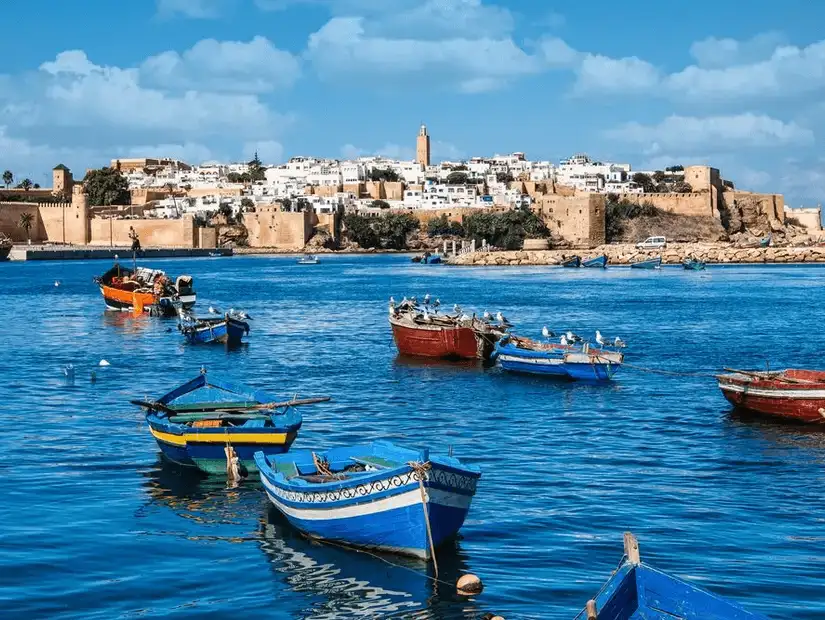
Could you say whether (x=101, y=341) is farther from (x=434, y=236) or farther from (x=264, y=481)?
(x=434, y=236)

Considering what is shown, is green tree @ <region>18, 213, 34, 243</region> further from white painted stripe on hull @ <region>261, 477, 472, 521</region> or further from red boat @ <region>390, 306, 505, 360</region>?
white painted stripe on hull @ <region>261, 477, 472, 521</region>

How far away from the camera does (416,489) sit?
8977mm

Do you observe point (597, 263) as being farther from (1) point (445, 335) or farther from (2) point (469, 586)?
(2) point (469, 586)

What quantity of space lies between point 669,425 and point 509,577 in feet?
24.9

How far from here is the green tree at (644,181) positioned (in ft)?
387

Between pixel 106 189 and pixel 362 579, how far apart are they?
10585cm

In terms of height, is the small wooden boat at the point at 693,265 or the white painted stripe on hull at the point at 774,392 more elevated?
the small wooden boat at the point at 693,265

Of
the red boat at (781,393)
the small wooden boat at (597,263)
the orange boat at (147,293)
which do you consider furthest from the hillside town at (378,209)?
the red boat at (781,393)

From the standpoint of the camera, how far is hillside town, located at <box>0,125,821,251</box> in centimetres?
9225

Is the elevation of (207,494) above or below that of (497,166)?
below

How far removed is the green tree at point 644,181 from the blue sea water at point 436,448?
299 ft

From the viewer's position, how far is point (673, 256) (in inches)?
3184

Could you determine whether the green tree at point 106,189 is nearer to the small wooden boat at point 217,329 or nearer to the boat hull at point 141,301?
the boat hull at point 141,301

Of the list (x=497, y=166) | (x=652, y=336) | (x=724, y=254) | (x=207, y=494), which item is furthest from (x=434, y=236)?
(x=207, y=494)
